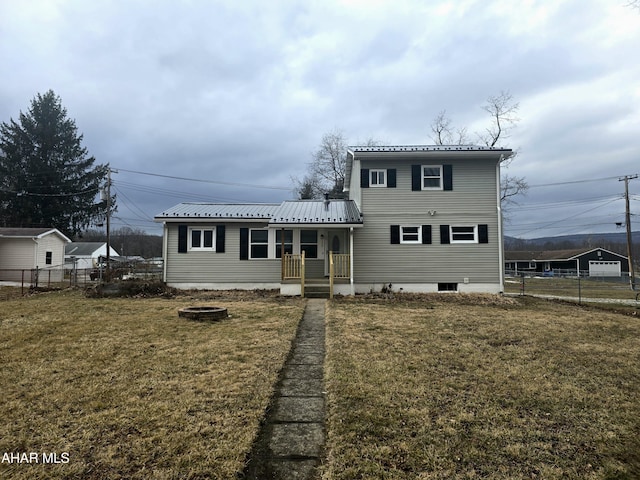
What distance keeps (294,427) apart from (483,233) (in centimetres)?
1288

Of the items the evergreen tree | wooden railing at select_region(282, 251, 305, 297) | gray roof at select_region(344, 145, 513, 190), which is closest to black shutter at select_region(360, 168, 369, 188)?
gray roof at select_region(344, 145, 513, 190)

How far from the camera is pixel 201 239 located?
15.3m

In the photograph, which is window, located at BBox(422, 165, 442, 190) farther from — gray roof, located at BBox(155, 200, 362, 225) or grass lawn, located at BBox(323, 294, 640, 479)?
grass lawn, located at BBox(323, 294, 640, 479)

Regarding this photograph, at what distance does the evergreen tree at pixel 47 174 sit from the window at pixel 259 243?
23.3m

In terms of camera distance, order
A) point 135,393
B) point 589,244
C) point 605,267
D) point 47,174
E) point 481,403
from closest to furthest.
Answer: point 481,403, point 135,393, point 47,174, point 605,267, point 589,244

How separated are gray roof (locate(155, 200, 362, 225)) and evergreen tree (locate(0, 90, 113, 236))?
68.9 ft

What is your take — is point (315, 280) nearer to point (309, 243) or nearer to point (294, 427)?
point (309, 243)

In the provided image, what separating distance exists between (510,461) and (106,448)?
3249mm

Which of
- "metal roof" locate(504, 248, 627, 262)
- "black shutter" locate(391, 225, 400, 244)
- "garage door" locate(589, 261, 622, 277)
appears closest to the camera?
"black shutter" locate(391, 225, 400, 244)

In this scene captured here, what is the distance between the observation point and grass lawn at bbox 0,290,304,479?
2770mm

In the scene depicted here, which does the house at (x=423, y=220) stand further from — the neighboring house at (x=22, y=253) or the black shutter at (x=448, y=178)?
the neighboring house at (x=22, y=253)

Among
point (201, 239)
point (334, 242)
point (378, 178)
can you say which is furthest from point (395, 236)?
point (201, 239)

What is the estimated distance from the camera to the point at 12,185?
30828 millimetres

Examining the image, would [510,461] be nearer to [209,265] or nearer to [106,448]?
[106,448]
